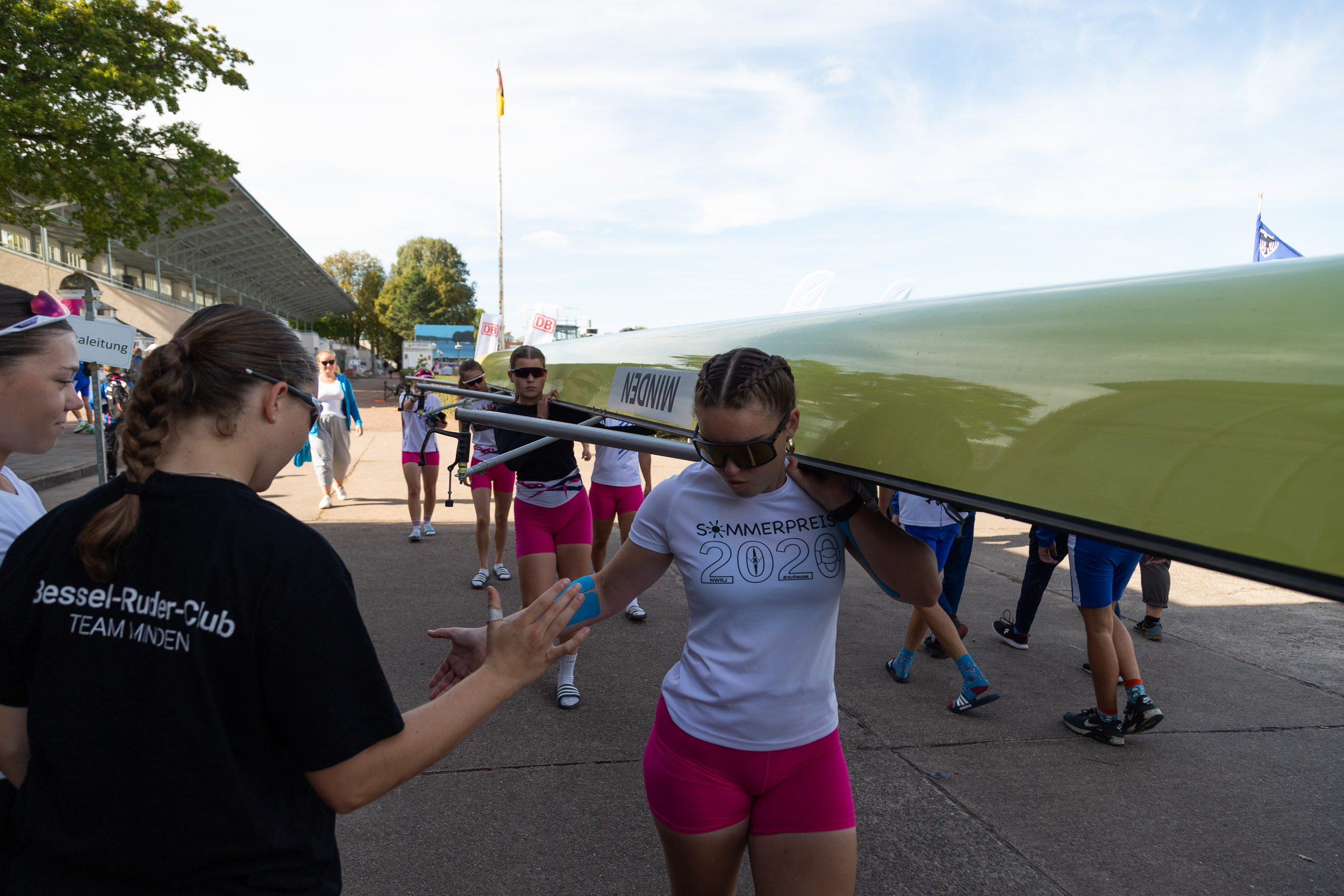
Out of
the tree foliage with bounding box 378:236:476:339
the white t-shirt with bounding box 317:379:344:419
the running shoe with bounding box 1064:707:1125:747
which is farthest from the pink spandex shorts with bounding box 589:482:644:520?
the tree foliage with bounding box 378:236:476:339

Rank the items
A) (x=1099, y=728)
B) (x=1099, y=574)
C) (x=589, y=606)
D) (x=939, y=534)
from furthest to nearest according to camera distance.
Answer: (x=939, y=534)
(x=1099, y=728)
(x=1099, y=574)
(x=589, y=606)

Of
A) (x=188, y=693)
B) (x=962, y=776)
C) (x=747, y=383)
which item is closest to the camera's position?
(x=188, y=693)

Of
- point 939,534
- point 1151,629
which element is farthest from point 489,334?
point 1151,629

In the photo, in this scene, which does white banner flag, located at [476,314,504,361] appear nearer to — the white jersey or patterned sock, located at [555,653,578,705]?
the white jersey

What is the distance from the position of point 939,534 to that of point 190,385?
4421 millimetres

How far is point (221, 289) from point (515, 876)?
5550cm

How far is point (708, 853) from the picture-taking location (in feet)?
5.71

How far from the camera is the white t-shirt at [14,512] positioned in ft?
5.32

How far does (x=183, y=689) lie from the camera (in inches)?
39.8

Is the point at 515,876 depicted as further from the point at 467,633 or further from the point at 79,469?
the point at 79,469

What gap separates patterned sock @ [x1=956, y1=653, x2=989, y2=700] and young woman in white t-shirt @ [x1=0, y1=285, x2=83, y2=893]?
409 cm

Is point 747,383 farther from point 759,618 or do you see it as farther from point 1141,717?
point 1141,717

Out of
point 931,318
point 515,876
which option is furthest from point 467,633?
point 515,876

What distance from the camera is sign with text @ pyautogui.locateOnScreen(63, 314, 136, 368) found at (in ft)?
18.1
